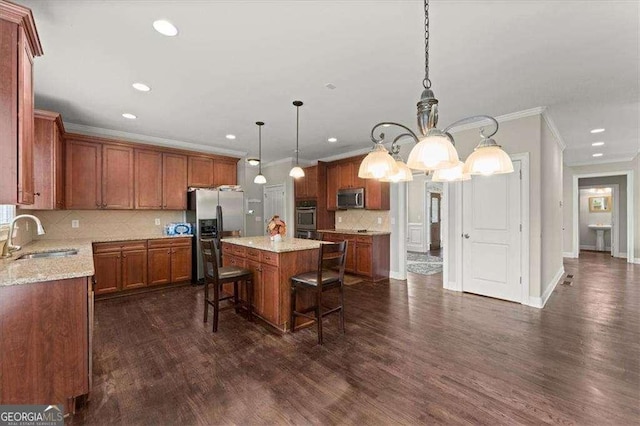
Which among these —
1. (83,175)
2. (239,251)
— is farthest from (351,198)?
(83,175)

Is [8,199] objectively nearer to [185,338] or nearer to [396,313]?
[185,338]

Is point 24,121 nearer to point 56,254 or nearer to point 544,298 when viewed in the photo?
Answer: point 56,254

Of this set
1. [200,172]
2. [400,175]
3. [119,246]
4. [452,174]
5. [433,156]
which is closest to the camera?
[433,156]

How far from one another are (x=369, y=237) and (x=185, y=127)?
359cm

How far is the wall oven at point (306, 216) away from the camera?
21.3 feet

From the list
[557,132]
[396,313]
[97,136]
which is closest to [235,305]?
[396,313]

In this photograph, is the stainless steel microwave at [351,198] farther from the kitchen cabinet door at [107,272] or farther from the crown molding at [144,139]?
the kitchen cabinet door at [107,272]

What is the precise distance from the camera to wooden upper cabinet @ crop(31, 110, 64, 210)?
324 centimetres

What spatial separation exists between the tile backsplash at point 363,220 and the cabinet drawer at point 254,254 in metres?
3.10

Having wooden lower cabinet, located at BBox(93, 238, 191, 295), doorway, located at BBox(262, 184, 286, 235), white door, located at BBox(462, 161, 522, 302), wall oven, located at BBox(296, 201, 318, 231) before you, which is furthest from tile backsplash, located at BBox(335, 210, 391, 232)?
wooden lower cabinet, located at BBox(93, 238, 191, 295)

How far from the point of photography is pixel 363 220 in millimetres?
6156

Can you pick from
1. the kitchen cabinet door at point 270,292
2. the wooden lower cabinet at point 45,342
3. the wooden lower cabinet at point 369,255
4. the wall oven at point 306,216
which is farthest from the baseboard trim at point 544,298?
the wooden lower cabinet at point 45,342

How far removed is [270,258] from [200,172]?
3.09 meters

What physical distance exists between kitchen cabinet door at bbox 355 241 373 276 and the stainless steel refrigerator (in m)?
2.21
